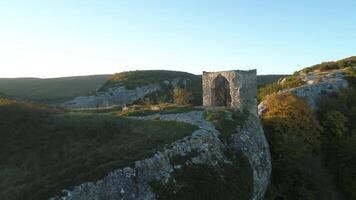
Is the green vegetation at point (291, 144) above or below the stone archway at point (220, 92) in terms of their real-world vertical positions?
below

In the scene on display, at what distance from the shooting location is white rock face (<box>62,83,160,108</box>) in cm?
8625

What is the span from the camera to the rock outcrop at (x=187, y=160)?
22.0m

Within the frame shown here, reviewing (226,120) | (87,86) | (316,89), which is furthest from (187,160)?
(87,86)

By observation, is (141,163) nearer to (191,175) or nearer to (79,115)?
(191,175)

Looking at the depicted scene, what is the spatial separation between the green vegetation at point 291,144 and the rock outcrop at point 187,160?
14.3ft

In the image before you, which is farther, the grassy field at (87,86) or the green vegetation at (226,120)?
the grassy field at (87,86)

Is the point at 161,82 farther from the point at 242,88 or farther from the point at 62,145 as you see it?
the point at 62,145

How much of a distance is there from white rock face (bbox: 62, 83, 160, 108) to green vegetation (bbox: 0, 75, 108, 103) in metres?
11.0

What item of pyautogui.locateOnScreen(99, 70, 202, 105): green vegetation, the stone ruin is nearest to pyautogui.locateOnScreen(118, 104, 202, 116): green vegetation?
the stone ruin

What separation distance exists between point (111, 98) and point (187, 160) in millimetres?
64244

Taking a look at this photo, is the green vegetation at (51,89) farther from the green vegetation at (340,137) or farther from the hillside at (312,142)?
the green vegetation at (340,137)

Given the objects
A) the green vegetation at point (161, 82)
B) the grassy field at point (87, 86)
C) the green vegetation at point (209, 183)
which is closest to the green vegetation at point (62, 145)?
the green vegetation at point (209, 183)

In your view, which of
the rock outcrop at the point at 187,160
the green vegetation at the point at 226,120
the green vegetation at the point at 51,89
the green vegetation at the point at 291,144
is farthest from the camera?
the green vegetation at the point at 51,89

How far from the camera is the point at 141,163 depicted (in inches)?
947
